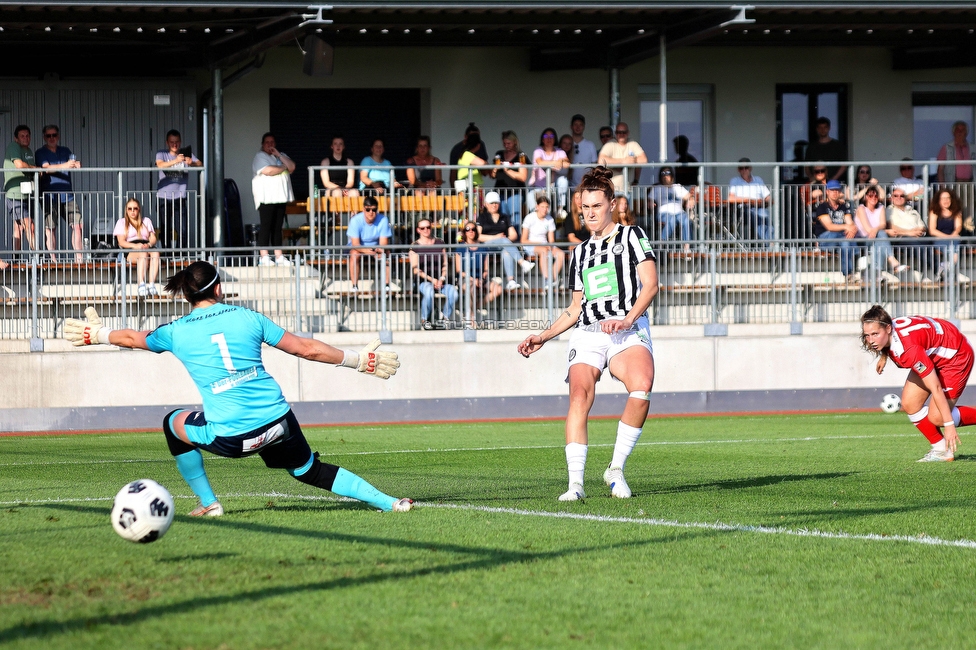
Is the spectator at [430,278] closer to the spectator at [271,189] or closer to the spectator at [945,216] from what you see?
the spectator at [271,189]

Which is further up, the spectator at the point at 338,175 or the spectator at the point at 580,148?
the spectator at the point at 580,148

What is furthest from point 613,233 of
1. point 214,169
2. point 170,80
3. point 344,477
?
point 170,80

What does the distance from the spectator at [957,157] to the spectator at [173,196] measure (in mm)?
13482

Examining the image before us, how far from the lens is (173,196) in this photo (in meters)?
20.8

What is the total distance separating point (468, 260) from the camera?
1925 centimetres

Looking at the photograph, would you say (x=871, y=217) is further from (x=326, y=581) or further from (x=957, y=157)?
(x=326, y=581)

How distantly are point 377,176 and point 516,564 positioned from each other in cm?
1602

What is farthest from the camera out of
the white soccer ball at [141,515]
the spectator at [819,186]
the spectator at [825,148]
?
the spectator at [825,148]

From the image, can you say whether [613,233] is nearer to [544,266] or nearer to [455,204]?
[544,266]

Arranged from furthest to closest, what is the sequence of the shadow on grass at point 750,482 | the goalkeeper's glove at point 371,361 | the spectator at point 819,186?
1. the spectator at point 819,186
2. the shadow on grass at point 750,482
3. the goalkeeper's glove at point 371,361

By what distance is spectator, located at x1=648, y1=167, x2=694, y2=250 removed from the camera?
21141 millimetres

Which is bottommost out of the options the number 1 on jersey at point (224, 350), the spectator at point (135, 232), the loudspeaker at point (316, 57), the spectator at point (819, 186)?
the number 1 on jersey at point (224, 350)

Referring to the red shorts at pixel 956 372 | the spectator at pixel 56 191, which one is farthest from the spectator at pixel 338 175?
the red shorts at pixel 956 372

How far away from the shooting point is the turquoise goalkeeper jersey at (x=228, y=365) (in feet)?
22.5
